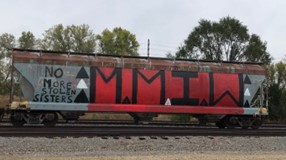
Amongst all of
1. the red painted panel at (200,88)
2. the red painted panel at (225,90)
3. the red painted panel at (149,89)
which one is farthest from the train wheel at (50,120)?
the red painted panel at (225,90)

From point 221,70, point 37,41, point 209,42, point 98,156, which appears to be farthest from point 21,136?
point 37,41

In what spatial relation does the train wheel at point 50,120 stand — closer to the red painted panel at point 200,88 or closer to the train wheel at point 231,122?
the red painted panel at point 200,88

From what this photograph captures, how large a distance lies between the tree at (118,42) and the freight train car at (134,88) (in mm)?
49581

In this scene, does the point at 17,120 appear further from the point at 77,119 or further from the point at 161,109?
the point at 161,109

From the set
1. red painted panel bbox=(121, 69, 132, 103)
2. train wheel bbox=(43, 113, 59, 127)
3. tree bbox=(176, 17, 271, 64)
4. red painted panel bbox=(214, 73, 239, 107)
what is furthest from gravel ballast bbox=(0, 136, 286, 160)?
tree bbox=(176, 17, 271, 64)

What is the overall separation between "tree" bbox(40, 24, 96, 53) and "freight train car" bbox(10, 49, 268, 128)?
50.8 meters

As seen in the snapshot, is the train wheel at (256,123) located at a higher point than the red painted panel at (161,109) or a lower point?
lower

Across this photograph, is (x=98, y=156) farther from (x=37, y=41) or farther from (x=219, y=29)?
(x=37, y=41)

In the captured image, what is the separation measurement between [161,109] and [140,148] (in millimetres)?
9079

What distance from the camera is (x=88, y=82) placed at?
21.4 meters

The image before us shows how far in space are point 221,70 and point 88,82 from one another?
7.59 metres

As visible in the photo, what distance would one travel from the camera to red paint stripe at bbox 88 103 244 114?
21.3 m

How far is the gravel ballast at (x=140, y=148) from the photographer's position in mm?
11266

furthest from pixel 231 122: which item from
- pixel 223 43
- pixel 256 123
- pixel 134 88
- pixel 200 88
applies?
pixel 223 43
